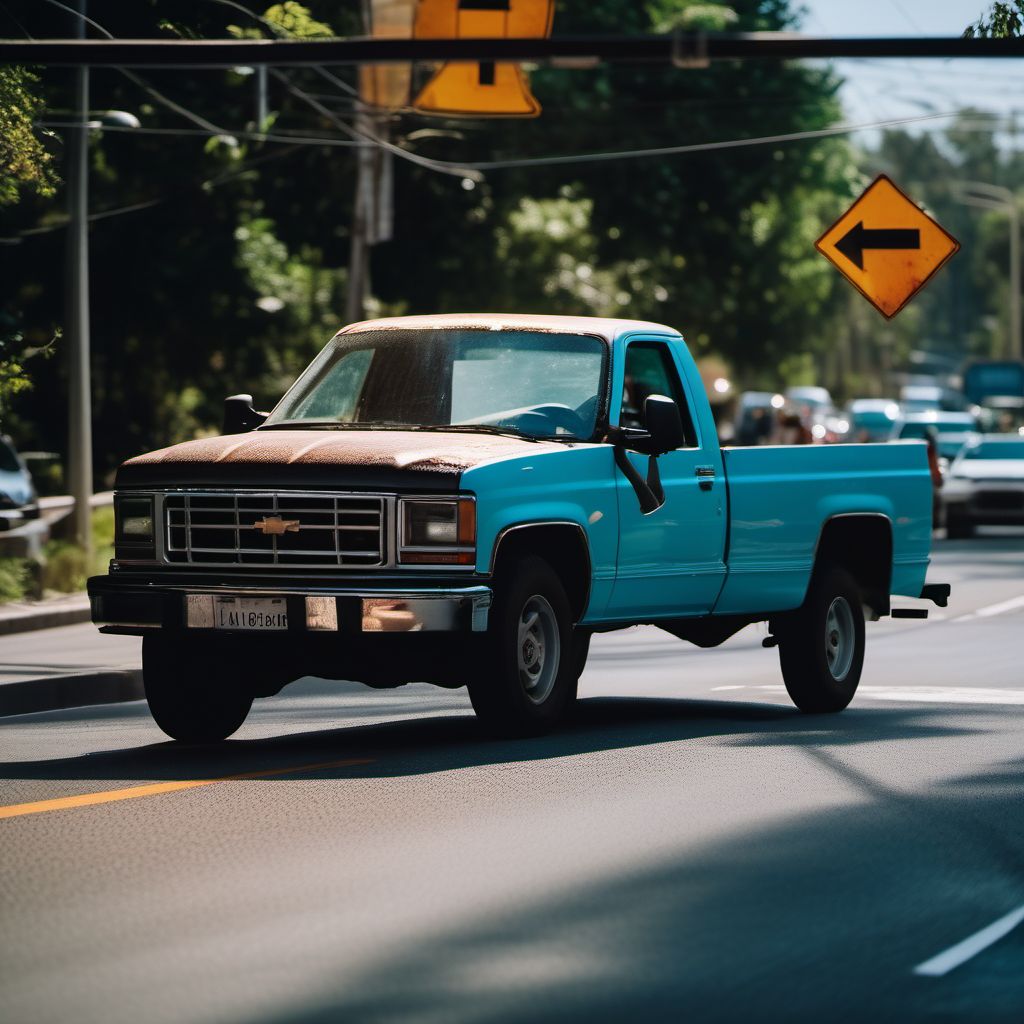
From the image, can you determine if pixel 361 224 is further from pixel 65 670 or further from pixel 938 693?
pixel 938 693

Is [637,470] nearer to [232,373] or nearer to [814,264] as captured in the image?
[232,373]

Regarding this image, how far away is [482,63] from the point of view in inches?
754

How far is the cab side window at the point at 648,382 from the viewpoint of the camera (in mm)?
12992

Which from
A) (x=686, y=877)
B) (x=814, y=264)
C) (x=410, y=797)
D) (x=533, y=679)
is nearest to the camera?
(x=686, y=877)

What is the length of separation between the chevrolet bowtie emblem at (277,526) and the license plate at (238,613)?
346 mm

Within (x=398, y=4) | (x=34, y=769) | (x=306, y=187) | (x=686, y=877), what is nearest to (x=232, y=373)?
(x=306, y=187)

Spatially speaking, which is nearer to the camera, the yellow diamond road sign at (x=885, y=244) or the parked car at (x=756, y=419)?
the yellow diamond road sign at (x=885, y=244)

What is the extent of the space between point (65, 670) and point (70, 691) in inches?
69.0

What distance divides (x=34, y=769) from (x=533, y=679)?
2474 millimetres

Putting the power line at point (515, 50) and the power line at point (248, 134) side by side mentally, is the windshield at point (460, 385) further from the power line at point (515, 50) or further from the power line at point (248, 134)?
the power line at point (248, 134)

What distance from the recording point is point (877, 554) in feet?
47.9

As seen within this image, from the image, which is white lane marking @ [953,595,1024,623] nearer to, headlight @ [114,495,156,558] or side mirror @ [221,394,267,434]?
side mirror @ [221,394,267,434]

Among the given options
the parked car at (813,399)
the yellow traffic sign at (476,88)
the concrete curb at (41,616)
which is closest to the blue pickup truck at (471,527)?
the yellow traffic sign at (476,88)

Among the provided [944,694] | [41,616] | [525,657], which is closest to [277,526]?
[525,657]
